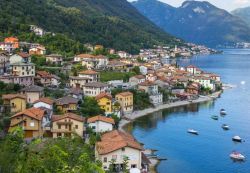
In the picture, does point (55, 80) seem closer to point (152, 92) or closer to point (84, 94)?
point (84, 94)

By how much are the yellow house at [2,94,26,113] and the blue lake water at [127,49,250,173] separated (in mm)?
8195

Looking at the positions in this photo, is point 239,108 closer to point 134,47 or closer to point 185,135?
point 185,135

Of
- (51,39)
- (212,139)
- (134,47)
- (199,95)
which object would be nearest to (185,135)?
(212,139)

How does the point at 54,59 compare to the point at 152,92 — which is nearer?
the point at 152,92

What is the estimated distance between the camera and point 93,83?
125 feet

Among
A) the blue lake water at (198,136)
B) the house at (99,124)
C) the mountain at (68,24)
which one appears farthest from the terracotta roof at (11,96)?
the mountain at (68,24)

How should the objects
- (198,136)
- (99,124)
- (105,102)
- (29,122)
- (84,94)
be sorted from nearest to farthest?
1. (29,122)
2. (99,124)
3. (198,136)
4. (105,102)
5. (84,94)

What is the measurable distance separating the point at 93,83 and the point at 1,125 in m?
14.7

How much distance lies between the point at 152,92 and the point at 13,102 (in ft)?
62.2

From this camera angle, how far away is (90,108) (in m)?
32.0

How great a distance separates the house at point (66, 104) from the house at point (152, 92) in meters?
13.8

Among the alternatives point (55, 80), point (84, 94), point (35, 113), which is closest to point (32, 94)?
point (35, 113)

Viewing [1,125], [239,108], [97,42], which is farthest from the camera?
[97,42]

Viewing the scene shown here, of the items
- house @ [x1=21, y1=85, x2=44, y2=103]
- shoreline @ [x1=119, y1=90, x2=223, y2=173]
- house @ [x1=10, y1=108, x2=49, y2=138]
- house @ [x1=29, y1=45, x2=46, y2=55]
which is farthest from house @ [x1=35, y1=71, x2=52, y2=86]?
house @ [x1=10, y1=108, x2=49, y2=138]
